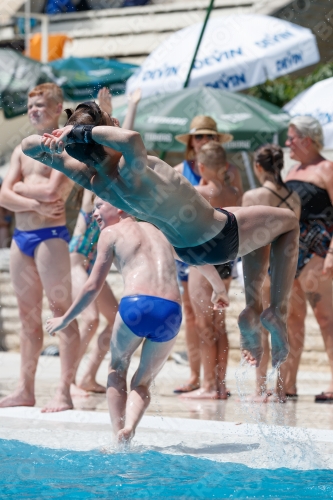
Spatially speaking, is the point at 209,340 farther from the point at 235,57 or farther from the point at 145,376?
the point at 235,57

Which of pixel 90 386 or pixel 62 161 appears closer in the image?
pixel 62 161

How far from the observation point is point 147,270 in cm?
511

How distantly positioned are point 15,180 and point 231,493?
331 centimetres

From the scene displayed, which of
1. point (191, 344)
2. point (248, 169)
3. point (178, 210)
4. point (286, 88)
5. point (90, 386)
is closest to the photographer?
point (178, 210)

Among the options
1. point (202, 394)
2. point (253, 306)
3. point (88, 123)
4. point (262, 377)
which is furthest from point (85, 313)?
point (88, 123)

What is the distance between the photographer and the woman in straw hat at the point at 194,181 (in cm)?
724

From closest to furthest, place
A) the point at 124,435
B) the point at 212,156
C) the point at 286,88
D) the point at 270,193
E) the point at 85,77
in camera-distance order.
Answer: the point at 124,435, the point at 270,193, the point at 212,156, the point at 85,77, the point at 286,88

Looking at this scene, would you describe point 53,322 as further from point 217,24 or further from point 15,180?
point 217,24

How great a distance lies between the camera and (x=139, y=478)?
4422 mm

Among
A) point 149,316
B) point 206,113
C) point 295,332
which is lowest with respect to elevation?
point 295,332

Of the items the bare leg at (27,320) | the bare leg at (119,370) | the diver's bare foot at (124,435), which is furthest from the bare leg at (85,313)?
the diver's bare foot at (124,435)

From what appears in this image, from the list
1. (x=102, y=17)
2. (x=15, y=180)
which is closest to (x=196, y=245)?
(x=15, y=180)

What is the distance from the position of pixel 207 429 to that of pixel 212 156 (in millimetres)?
2207

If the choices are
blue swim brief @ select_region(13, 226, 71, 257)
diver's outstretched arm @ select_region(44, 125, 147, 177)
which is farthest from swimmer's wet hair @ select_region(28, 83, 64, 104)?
diver's outstretched arm @ select_region(44, 125, 147, 177)
